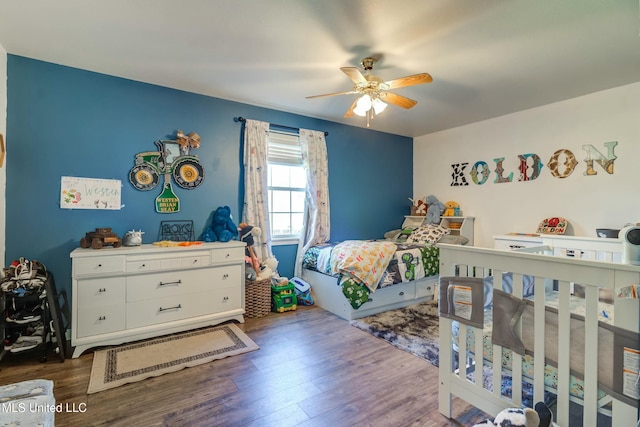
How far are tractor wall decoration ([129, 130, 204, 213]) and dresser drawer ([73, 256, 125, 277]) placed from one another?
0.72 metres

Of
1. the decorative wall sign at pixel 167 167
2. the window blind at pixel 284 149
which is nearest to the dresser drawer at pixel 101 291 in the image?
the decorative wall sign at pixel 167 167

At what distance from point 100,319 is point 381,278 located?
249 centimetres

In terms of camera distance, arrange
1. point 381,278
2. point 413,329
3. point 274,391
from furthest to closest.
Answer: point 381,278, point 413,329, point 274,391

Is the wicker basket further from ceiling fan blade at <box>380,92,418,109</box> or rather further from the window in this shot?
ceiling fan blade at <box>380,92,418,109</box>

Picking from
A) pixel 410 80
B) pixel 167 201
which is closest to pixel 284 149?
pixel 167 201

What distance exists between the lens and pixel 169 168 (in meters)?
3.00

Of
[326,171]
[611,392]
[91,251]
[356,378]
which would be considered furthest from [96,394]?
[326,171]

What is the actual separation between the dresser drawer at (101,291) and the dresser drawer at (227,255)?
2.39 feet

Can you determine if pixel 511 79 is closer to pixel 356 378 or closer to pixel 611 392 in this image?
pixel 611 392

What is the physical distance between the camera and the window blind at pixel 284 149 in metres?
3.65

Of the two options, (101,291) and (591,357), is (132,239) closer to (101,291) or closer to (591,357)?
(101,291)

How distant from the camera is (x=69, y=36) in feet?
6.89

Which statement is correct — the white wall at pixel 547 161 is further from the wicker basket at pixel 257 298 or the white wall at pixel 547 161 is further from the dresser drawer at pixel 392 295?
the wicker basket at pixel 257 298

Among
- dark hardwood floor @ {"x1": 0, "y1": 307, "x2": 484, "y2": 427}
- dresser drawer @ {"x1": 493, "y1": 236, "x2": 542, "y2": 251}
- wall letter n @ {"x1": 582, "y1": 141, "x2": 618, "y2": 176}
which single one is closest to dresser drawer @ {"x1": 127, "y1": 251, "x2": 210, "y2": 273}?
dark hardwood floor @ {"x1": 0, "y1": 307, "x2": 484, "y2": 427}
